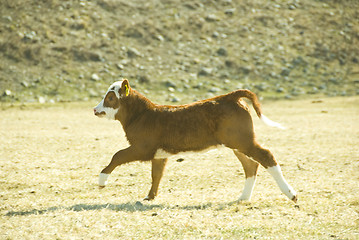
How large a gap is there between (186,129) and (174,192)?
5.78ft

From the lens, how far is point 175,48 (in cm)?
3253

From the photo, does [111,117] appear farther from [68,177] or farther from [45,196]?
[68,177]

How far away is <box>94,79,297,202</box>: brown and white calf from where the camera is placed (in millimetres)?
7570

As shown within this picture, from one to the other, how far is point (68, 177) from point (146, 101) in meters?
3.18

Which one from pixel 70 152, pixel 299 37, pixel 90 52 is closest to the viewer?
pixel 70 152

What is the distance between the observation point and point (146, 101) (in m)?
8.26

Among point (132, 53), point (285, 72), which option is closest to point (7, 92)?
point (132, 53)

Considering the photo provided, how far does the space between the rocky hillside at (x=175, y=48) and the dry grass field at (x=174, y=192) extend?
11.2 m

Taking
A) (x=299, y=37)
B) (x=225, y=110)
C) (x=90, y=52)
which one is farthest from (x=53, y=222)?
(x=299, y=37)

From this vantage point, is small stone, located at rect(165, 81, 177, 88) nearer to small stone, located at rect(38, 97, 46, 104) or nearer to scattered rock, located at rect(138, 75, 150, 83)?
scattered rock, located at rect(138, 75, 150, 83)

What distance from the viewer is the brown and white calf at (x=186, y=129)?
7570 mm

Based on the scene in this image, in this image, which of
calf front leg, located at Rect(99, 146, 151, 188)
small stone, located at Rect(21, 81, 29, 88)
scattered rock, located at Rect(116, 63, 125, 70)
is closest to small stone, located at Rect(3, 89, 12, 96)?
small stone, located at Rect(21, 81, 29, 88)

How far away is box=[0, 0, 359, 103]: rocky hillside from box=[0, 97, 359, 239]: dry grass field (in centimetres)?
1116

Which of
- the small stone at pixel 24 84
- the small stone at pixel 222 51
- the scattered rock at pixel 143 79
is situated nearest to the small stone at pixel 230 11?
the small stone at pixel 222 51
